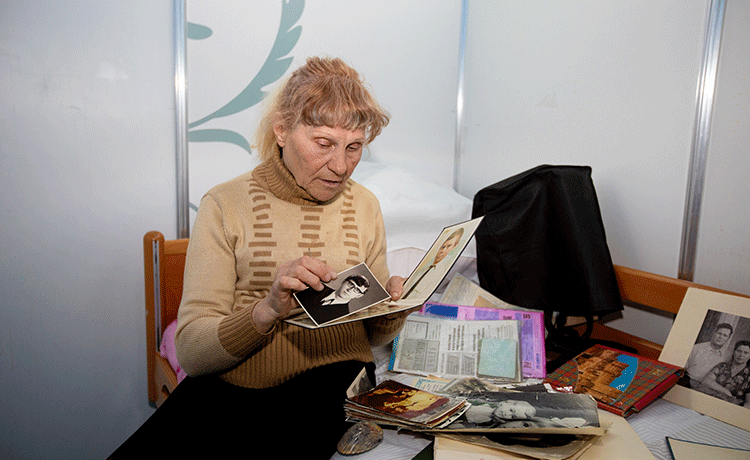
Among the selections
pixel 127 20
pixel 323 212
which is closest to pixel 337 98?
pixel 323 212

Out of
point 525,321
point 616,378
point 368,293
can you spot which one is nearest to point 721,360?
point 616,378

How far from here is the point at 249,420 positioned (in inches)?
34.6

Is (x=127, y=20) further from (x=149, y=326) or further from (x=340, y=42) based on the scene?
(x=149, y=326)

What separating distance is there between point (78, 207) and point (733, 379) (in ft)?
6.47

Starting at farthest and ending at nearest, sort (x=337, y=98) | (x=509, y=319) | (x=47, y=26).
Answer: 1. (x=47, y=26)
2. (x=509, y=319)
3. (x=337, y=98)

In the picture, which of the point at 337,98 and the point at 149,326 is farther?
the point at 149,326

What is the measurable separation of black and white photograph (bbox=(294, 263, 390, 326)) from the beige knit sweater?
0.45 ft

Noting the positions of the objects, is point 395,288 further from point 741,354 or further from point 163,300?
point 163,300

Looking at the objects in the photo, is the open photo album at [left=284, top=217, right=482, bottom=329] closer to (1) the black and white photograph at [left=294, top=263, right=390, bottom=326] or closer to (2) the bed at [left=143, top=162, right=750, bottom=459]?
(1) the black and white photograph at [left=294, top=263, right=390, bottom=326]

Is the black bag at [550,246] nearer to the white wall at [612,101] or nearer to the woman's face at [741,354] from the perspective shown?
the white wall at [612,101]

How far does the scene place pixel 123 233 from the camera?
1.69 m

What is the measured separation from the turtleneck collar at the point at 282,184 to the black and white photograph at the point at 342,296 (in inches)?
10.0

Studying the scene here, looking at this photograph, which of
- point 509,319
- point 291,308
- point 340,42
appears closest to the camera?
point 291,308

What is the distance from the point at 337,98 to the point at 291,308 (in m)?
0.46
